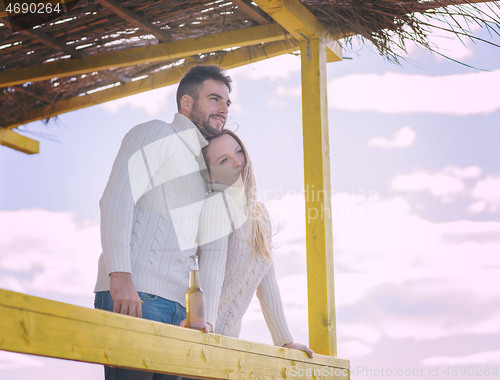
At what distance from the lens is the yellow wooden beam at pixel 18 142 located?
5.41 metres

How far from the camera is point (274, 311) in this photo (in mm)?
3221

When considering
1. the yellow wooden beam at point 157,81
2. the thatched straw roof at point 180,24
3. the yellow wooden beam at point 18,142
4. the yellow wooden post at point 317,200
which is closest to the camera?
the yellow wooden post at point 317,200

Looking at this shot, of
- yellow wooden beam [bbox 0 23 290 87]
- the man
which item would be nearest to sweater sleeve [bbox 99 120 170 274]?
the man

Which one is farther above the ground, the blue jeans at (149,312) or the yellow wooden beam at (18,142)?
the yellow wooden beam at (18,142)

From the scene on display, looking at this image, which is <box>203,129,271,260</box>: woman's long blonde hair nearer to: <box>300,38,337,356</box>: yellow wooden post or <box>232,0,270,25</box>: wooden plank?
<box>300,38,337,356</box>: yellow wooden post

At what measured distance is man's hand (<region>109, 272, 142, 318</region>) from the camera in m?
2.38

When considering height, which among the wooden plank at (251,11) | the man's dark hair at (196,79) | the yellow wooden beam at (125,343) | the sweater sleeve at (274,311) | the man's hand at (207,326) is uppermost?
the wooden plank at (251,11)

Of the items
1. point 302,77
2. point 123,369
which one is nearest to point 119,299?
point 123,369

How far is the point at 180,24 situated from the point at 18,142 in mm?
2101

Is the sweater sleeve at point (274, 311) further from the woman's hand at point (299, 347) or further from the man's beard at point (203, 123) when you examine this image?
the man's beard at point (203, 123)

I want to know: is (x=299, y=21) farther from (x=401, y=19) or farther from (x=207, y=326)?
(x=207, y=326)

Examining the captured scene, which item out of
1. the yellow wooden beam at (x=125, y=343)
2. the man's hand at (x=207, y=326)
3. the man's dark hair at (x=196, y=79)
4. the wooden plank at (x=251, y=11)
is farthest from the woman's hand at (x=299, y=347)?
the wooden plank at (x=251, y=11)

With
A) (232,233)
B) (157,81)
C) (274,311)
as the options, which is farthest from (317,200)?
(157,81)

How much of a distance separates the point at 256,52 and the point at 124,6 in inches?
31.9
